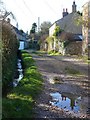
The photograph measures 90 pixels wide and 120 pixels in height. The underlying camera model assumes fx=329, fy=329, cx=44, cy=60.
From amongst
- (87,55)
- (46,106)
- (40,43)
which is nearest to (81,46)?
(87,55)

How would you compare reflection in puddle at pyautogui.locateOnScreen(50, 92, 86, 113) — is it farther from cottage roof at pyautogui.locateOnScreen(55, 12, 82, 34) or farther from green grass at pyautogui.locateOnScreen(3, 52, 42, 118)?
cottage roof at pyautogui.locateOnScreen(55, 12, 82, 34)

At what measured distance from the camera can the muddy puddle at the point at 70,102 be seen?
463 inches

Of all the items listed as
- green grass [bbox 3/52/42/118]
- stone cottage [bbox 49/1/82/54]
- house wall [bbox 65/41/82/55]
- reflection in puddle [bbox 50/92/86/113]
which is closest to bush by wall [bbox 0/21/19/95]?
green grass [bbox 3/52/42/118]

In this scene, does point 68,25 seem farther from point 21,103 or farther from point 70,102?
point 21,103

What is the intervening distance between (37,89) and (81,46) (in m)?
36.9

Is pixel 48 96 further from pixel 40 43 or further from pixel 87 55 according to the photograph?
pixel 40 43

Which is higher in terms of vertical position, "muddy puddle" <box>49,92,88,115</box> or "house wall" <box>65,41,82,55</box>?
"house wall" <box>65,41,82,55</box>

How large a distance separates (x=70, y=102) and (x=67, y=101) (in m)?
0.22

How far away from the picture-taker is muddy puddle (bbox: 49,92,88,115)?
38.6 ft

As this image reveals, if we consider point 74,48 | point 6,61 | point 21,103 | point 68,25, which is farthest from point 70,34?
point 21,103

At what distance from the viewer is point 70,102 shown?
1328 cm

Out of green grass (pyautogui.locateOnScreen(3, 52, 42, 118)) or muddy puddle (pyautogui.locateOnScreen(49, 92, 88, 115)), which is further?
muddy puddle (pyautogui.locateOnScreen(49, 92, 88, 115))

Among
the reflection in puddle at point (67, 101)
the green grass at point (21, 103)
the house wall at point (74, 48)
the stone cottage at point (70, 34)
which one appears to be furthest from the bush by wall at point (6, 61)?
the house wall at point (74, 48)

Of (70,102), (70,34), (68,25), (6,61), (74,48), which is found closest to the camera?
(70,102)
